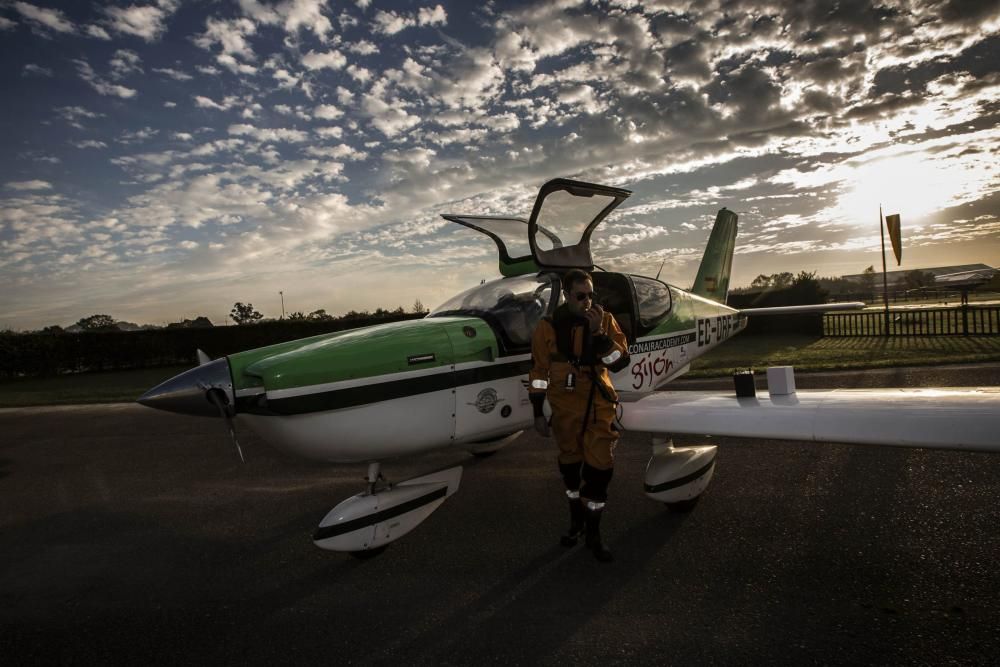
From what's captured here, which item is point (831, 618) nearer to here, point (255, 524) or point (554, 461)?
point (554, 461)

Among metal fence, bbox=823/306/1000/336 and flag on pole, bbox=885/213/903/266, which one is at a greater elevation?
flag on pole, bbox=885/213/903/266

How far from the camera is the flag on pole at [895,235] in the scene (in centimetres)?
1848

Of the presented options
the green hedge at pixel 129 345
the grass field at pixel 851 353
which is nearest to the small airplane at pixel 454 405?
the grass field at pixel 851 353

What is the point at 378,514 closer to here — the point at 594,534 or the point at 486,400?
A: the point at 486,400

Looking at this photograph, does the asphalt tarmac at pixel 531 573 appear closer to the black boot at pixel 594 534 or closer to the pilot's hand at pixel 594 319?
the black boot at pixel 594 534

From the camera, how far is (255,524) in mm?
4836

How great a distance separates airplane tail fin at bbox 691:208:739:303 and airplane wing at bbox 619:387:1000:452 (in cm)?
487

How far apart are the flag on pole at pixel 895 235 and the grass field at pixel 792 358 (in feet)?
11.2

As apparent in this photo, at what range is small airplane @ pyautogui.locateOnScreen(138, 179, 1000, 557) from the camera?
344cm

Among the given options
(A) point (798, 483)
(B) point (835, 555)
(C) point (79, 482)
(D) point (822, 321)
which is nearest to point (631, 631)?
(B) point (835, 555)

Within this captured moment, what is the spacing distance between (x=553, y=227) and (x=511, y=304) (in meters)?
1.39

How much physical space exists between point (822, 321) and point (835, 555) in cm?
1972

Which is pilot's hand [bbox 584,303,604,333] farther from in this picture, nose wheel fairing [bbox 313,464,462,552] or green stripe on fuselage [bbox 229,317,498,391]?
nose wheel fairing [bbox 313,464,462,552]

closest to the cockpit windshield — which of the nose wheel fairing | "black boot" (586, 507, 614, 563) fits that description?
the nose wheel fairing
